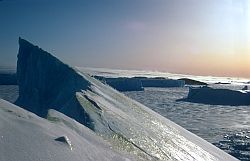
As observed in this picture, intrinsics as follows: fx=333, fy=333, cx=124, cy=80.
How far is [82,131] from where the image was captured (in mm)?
3828

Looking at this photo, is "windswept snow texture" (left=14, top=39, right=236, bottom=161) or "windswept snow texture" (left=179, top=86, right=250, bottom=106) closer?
"windswept snow texture" (left=14, top=39, right=236, bottom=161)

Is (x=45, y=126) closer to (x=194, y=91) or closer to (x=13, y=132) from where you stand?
(x=13, y=132)

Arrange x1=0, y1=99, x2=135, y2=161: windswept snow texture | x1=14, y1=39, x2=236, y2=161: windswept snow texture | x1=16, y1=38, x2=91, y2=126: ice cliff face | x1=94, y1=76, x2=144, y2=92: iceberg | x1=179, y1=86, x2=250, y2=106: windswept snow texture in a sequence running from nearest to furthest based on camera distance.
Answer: x1=0, y1=99, x2=135, y2=161: windswept snow texture → x1=14, y1=39, x2=236, y2=161: windswept snow texture → x1=16, y1=38, x2=91, y2=126: ice cliff face → x1=179, y1=86, x2=250, y2=106: windswept snow texture → x1=94, y1=76, x2=144, y2=92: iceberg

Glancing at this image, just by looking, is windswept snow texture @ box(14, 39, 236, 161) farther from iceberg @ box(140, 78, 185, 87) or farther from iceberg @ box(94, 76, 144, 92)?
iceberg @ box(140, 78, 185, 87)

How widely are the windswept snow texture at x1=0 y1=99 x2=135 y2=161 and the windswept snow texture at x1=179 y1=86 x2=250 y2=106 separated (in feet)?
82.9

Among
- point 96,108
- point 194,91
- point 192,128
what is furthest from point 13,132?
point 194,91

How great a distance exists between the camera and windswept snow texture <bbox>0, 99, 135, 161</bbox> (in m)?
2.57

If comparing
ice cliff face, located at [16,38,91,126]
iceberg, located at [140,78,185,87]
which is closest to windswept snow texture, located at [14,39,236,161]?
ice cliff face, located at [16,38,91,126]

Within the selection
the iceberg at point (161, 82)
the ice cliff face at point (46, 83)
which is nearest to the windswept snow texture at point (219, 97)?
the ice cliff face at point (46, 83)

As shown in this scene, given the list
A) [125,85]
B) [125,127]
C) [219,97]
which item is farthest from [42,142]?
[125,85]

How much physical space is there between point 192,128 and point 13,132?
1117 cm

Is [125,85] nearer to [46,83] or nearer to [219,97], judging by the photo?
[219,97]

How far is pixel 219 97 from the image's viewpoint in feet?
95.1

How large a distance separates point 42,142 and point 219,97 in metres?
27.6
